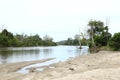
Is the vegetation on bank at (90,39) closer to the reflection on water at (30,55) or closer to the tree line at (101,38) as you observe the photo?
the tree line at (101,38)

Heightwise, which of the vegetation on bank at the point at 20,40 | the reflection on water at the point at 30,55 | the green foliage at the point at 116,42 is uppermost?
the vegetation on bank at the point at 20,40

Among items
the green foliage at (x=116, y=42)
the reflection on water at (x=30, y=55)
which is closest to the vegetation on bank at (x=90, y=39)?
the green foliage at (x=116, y=42)

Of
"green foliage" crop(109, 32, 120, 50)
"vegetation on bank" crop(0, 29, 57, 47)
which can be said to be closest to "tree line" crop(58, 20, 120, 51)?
"green foliage" crop(109, 32, 120, 50)

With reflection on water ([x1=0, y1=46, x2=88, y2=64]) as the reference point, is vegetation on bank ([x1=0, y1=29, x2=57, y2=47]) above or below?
above

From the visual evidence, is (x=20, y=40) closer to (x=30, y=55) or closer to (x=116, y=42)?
(x=30, y=55)

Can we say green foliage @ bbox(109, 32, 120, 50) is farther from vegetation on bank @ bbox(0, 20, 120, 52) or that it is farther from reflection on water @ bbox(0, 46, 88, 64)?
reflection on water @ bbox(0, 46, 88, 64)

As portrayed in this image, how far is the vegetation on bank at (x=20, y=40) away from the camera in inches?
4046

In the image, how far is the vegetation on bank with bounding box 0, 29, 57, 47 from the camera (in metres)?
103

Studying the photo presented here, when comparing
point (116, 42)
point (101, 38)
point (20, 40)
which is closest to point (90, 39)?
point (101, 38)

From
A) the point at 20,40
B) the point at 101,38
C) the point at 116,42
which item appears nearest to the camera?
the point at 116,42

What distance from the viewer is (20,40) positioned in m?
137

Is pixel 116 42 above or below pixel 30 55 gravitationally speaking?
above

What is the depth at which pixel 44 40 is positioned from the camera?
570ft

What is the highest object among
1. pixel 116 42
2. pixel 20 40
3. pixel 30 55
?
pixel 20 40
